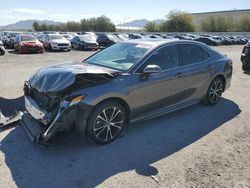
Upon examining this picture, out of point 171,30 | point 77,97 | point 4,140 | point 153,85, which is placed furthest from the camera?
point 171,30

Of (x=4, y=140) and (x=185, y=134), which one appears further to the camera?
(x=185, y=134)

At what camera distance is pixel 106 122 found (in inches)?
169

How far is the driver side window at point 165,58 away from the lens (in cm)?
486

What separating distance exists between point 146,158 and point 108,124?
31.9 inches

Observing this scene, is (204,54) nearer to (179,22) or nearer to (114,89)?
(114,89)

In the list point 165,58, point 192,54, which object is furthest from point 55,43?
point 165,58

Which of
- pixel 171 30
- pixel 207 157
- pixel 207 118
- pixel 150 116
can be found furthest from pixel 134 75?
pixel 171 30

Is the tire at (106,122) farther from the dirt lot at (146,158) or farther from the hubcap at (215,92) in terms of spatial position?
the hubcap at (215,92)

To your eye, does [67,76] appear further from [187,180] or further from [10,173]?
[187,180]

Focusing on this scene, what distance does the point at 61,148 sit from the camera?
165 inches

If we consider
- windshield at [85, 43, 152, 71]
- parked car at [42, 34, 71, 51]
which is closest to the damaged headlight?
windshield at [85, 43, 152, 71]

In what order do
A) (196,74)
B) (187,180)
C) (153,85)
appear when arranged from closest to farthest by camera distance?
(187,180) < (153,85) < (196,74)

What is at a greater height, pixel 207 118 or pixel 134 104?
pixel 134 104

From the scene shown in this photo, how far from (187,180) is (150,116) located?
164cm
